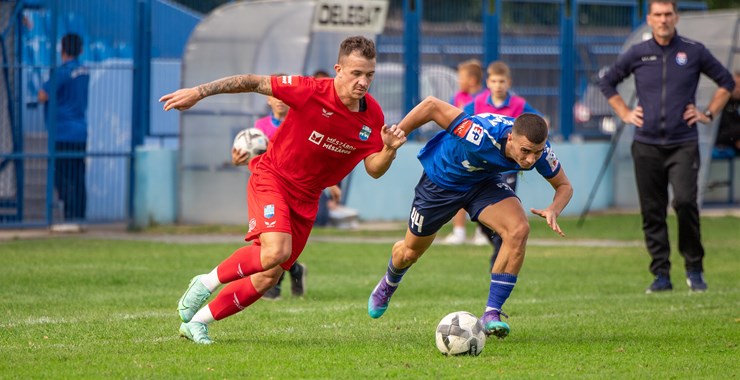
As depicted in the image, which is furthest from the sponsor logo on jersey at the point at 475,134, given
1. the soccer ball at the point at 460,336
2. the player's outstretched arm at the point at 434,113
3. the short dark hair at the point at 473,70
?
the short dark hair at the point at 473,70

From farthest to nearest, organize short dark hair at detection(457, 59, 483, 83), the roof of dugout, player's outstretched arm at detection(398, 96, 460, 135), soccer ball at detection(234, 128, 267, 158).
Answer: the roof of dugout
short dark hair at detection(457, 59, 483, 83)
soccer ball at detection(234, 128, 267, 158)
player's outstretched arm at detection(398, 96, 460, 135)

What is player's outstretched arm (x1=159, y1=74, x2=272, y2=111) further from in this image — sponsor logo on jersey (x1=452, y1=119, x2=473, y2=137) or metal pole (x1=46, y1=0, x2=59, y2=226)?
metal pole (x1=46, y1=0, x2=59, y2=226)

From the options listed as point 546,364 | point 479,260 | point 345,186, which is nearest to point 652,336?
point 546,364

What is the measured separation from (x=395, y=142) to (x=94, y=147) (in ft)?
35.3

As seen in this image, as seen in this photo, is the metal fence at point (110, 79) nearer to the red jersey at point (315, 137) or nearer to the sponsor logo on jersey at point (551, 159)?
the red jersey at point (315, 137)

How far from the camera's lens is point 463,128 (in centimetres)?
816

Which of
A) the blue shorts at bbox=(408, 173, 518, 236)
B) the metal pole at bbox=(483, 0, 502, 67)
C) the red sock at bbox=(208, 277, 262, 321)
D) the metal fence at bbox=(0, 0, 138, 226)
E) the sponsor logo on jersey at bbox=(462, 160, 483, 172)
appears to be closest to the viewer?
the red sock at bbox=(208, 277, 262, 321)

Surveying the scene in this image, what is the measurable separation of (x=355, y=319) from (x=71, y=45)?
9115 mm

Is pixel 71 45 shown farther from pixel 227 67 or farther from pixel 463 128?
pixel 463 128

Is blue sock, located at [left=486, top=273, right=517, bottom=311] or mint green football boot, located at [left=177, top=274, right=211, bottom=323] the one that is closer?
mint green football boot, located at [left=177, top=274, right=211, bottom=323]

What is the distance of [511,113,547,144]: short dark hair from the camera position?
25.3ft

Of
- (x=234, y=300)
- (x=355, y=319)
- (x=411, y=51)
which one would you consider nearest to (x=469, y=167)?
(x=355, y=319)

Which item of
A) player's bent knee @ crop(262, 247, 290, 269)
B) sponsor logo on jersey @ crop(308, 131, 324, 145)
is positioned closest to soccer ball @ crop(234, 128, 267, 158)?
sponsor logo on jersey @ crop(308, 131, 324, 145)

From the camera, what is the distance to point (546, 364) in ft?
23.4
